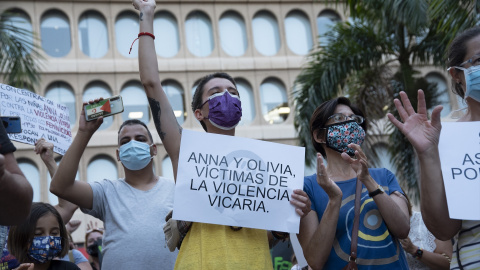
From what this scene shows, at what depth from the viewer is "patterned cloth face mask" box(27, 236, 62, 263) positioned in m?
4.12

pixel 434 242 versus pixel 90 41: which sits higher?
pixel 90 41

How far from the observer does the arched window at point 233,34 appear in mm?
26156

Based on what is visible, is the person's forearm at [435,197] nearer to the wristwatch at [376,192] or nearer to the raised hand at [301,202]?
the wristwatch at [376,192]

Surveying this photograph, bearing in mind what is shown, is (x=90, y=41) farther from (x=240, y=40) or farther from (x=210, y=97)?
(x=210, y=97)

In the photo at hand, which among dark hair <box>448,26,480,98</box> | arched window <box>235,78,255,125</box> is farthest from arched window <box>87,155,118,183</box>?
dark hair <box>448,26,480,98</box>

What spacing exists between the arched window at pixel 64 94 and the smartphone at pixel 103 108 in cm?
2108

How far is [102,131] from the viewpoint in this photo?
24094 mm

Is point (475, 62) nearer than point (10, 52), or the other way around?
point (475, 62)

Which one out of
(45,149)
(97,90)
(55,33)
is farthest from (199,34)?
(45,149)

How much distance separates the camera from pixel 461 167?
283cm

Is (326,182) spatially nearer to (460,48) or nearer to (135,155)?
(460,48)

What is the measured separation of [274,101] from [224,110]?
22.8m

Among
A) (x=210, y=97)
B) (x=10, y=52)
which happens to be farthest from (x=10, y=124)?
(x=10, y=52)

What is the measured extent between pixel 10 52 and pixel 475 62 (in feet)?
30.6
